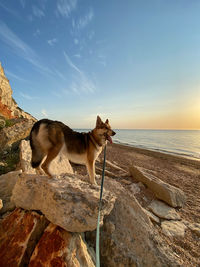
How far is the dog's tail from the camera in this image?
11.3ft

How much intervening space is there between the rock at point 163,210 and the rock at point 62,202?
3276 millimetres

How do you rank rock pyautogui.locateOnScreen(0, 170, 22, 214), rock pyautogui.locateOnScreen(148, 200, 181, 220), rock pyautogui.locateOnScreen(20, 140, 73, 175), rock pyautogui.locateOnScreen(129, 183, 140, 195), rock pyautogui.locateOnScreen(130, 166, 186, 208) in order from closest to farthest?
rock pyautogui.locateOnScreen(0, 170, 22, 214) < rock pyautogui.locateOnScreen(20, 140, 73, 175) < rock pyautogui.locateOnScreen(148, 200, 181, 220) < rock pyautogui.locateOnScreen(130, 166, 186, 208) < rock pyautogui.locateOnScreen(129, 183, 140, 195)

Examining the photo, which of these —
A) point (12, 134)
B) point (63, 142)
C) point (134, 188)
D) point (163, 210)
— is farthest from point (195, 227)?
point (12, 134)

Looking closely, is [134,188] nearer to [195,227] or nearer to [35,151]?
[195,227]

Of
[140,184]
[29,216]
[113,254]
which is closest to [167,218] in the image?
[140,184]

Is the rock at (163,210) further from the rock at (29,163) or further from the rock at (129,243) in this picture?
the rock at (29,163)

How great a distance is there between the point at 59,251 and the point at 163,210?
15.0 ft

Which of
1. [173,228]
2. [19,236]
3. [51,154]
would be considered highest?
[51,154]

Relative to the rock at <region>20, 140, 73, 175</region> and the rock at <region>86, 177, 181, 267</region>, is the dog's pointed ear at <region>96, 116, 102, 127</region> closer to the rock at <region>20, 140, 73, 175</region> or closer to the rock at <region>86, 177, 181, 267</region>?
the rock at <region>20, 140, 73, 175</region>

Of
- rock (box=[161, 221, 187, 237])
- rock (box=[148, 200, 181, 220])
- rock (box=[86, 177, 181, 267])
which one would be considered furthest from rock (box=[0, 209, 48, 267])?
rock (box=[148, 200, 181, 220])

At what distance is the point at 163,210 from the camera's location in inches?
194

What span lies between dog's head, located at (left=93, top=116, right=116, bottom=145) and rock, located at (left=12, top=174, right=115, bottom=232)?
218cm

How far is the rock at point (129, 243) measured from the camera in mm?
2330

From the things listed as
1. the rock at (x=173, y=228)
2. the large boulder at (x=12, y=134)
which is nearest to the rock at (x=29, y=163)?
the large boulder at (x=12, y=134)
